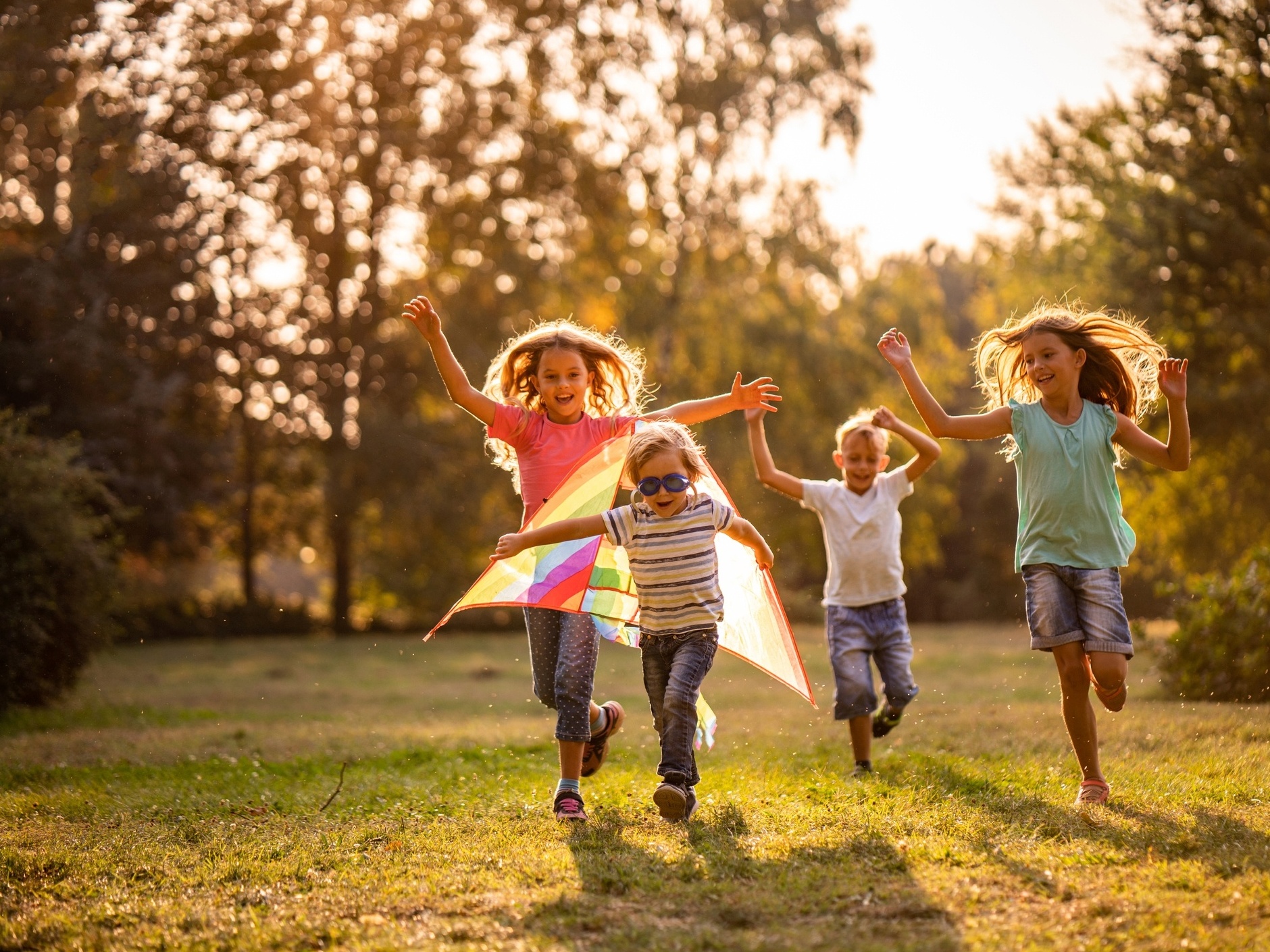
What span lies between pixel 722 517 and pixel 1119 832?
2.06 m

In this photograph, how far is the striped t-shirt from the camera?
→ 540 centimetres

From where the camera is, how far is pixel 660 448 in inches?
215

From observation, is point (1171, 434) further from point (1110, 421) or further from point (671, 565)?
point (671, 565)

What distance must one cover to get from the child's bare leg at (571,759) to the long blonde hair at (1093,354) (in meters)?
2.44

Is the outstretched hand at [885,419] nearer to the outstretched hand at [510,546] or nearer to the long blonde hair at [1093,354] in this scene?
the long blonde hair at [1093,354]

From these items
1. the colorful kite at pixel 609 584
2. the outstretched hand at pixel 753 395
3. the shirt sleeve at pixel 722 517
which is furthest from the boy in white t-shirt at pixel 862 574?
the shirt sleeve at pixel 722 517

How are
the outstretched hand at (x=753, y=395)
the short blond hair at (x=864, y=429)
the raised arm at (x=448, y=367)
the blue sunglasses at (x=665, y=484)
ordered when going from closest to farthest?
the blue sunglasses at (x=665, y=484) < the raised arm at (x=448, y=367) < the outstretched hand at (x=753, y=395) < the short blond hair at (x=864, y=429)

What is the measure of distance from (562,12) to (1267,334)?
15.1m

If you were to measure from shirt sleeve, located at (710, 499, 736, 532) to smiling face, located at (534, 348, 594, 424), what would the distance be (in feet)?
2.94

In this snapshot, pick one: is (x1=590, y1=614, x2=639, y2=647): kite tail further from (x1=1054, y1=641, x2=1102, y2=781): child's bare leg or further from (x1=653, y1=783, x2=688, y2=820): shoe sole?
(x1=1054, y1=641, x2=1102, y2=781): child's bare leg

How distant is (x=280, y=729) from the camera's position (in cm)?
1012

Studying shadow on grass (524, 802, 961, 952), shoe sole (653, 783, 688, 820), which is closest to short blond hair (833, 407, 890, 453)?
shoe sole (653, 783, 688, 820)

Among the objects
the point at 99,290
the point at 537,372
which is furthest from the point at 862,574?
the point at 99,290

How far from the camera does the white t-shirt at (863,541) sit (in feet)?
21.9
